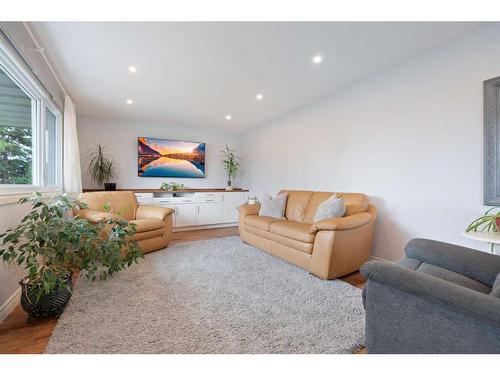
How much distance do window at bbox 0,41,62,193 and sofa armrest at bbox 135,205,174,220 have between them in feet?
3.77

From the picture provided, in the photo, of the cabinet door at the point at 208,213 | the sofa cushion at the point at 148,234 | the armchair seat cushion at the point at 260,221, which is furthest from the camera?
the cabinet door at the point at 208,213

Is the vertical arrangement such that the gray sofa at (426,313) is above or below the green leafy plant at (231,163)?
below

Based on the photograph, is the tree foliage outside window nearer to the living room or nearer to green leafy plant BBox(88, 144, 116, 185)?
the living room

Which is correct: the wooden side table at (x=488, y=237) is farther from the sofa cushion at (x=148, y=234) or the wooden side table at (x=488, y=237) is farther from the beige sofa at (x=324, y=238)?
the sofa cushion at (x=148, y=234)

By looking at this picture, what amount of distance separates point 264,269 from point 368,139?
205 centimetres

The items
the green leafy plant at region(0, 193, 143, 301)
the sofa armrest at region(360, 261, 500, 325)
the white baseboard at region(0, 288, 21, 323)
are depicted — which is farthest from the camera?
the white baseboard at region(0, 288, 21, 323)

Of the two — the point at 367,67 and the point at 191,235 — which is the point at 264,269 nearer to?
the point at 191,235

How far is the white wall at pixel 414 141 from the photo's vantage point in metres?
1.99

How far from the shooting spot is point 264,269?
8.14 ft

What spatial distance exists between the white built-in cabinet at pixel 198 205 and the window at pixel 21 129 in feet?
5.57

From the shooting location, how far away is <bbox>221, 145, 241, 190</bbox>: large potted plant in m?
5.48

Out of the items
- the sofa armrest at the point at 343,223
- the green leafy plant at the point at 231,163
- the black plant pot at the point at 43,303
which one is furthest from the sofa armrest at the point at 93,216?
the green leafy plant at the point at 231,163

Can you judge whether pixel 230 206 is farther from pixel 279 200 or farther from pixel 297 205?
pixel 297 205

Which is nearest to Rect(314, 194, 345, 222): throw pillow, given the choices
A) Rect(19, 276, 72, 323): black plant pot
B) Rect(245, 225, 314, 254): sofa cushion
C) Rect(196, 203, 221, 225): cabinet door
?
Rect(245, 225, 314, 254): sofa cushion
